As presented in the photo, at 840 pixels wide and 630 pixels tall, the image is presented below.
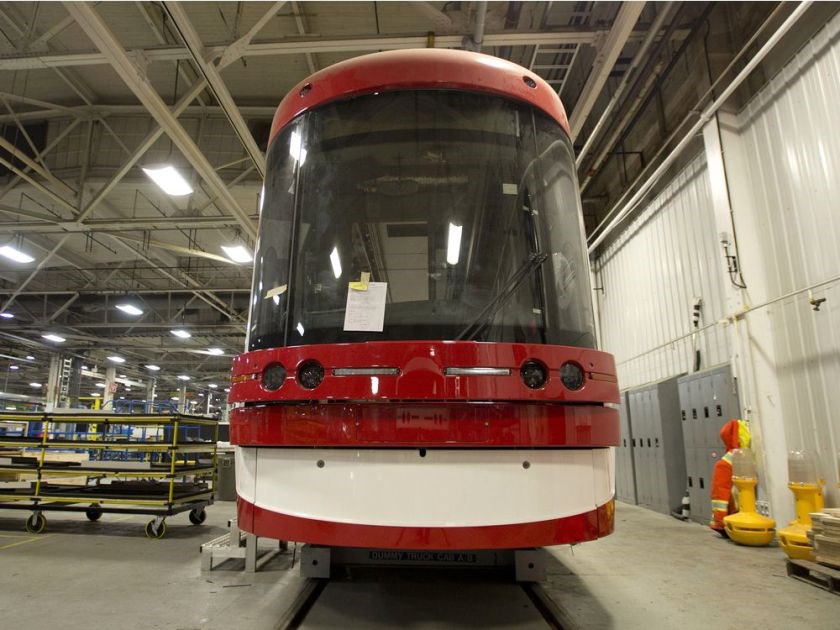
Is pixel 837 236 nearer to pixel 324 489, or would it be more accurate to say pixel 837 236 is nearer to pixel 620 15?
pixel 620 15

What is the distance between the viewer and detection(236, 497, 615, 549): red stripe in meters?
1.86

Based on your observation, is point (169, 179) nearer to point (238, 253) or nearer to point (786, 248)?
point (238, 253)

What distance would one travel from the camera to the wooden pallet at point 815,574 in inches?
140

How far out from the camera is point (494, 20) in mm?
5523

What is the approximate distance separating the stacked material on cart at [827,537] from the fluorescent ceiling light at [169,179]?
8345 mm

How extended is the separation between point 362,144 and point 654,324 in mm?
7498

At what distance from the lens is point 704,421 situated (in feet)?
21.6

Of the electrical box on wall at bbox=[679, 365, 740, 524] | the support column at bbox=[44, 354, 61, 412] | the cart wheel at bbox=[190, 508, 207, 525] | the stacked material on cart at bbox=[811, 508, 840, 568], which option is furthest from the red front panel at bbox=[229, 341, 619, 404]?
the support column at bbox=[44, 354, 61, 412]

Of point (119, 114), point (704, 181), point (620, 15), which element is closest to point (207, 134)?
point (119, 114)

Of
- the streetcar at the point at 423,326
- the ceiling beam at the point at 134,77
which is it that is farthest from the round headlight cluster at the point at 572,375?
the ceiling beam at the point at 134,77

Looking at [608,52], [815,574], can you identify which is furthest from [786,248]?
[815,574]

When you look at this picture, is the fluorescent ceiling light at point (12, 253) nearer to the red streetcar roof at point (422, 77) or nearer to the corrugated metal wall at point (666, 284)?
the red streetcar roof at point (422, 77)

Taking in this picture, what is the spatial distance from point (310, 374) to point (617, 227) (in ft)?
29.6

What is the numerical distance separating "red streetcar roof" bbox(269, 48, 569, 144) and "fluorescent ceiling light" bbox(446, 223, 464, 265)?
28.4 inches
